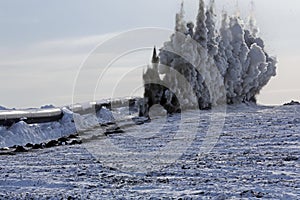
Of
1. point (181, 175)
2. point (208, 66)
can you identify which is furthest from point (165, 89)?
point (181, 175)

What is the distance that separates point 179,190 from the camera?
18.8m

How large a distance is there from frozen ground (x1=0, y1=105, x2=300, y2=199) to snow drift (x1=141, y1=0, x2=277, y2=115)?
3430 cm

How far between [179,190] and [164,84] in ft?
165

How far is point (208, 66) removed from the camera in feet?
247

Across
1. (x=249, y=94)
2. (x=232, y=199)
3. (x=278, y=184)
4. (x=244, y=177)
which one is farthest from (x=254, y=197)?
(x=249, y=94)

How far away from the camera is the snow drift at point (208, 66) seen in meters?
68.9

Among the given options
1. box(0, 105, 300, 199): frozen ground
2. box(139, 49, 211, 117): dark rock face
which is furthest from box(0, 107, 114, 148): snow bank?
box(0, 105, 300, 199): frozen ground

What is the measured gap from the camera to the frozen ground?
60.0 feet

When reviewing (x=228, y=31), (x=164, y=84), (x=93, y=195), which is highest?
(x=228, y=31)

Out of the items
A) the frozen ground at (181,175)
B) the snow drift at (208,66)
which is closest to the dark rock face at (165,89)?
the snow drift at (208,66)

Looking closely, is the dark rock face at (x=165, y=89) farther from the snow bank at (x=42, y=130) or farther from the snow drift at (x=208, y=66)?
the snow bank at (x=42, y=130)

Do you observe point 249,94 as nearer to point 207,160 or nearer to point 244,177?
point 207,160

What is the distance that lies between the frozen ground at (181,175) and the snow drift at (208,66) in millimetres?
34299

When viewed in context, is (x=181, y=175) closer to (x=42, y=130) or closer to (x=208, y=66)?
(x=42, y=130)
